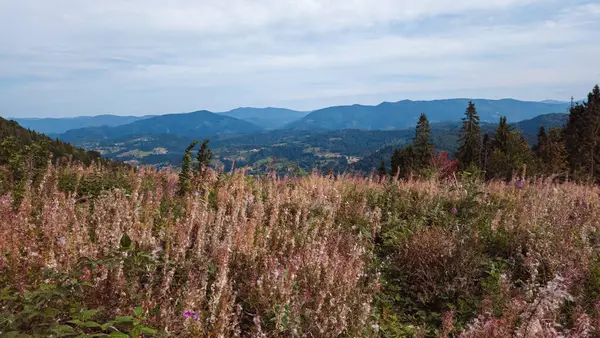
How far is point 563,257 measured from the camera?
4.91 metres

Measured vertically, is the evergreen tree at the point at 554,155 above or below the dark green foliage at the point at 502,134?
below

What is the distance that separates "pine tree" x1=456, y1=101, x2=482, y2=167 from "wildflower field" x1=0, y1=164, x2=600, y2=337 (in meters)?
63.3

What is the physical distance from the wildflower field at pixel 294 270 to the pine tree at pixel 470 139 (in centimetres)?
6330

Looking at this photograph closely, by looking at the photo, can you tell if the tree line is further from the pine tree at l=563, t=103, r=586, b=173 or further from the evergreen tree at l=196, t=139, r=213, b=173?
the evergreen tree at l=196, t=139, r=213, b=173

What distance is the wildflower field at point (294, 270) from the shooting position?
10.5 ft

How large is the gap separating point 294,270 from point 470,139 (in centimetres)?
6955

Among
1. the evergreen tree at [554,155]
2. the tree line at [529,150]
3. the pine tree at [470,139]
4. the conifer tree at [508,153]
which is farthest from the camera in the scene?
the pine tree at [470,139]

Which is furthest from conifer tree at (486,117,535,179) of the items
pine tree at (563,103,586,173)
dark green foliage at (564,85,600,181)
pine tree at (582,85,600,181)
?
pine tree at (582,85,600,181)

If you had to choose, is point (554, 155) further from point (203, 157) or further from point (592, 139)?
point (203, 157)

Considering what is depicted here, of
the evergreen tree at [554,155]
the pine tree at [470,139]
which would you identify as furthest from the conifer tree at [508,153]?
the pine tree at [470,139]

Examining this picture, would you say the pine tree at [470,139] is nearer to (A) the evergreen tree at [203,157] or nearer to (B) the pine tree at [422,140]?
(B) the pine tree at [422,140]

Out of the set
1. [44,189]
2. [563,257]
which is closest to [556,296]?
[563,257]

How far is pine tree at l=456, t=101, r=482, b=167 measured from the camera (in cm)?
6594

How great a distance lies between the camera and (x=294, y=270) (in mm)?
4090
